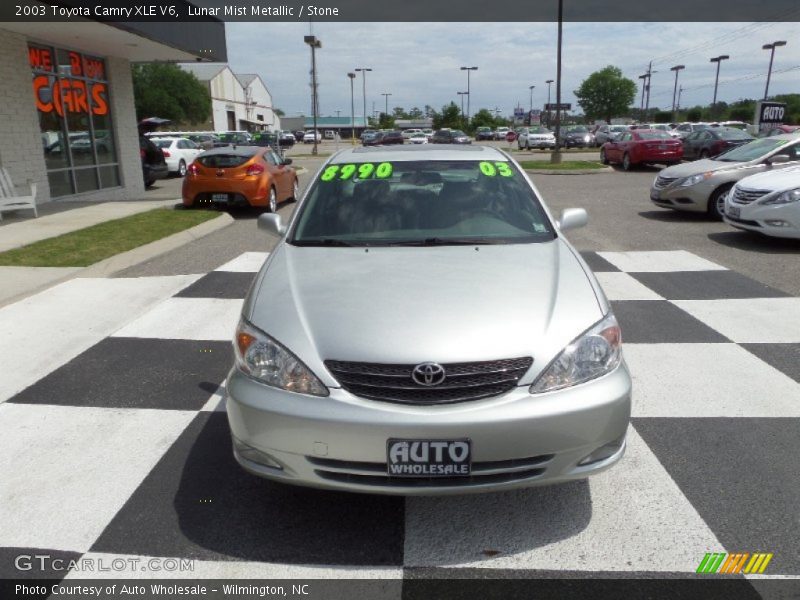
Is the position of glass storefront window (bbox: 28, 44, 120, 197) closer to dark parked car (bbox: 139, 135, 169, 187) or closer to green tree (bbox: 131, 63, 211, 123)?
dark parked car (bbox: 139, 135, 169, 187)

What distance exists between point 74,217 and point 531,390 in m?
12.0

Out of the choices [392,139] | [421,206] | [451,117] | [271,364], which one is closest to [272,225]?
[421,206]

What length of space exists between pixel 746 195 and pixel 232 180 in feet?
30.0

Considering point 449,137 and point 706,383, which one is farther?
point 449,137

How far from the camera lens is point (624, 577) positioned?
2592 millimetres

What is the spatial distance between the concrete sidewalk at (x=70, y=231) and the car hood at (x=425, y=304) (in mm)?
4724

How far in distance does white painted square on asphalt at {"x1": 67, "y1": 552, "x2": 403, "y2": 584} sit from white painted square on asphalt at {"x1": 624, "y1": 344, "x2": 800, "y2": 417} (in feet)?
7.15

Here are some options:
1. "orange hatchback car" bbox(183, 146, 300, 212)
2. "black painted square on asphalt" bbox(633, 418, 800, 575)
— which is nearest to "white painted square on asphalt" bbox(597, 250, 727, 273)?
"black painted square on asphalt" bbox(633, 418, 800, 575)

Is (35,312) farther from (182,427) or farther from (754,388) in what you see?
(754,388)

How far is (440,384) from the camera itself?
2.60 metres

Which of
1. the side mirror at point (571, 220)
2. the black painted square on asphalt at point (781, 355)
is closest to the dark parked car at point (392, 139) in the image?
the black painted square on asphalt at point (781, 355)

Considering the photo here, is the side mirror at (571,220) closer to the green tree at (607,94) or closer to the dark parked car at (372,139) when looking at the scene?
the dark parked car at (372,139)

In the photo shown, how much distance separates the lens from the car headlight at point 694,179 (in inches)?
453

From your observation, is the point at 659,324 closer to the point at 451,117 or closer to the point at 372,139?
the point at 372,139
